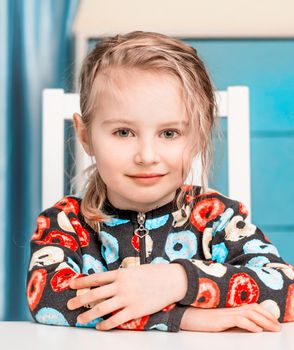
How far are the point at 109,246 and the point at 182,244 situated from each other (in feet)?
0.34

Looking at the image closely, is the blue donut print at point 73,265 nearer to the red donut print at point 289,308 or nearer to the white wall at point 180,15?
the red donut print at point 289,308

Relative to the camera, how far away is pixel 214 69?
185cm

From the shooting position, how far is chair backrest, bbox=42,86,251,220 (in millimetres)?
1399

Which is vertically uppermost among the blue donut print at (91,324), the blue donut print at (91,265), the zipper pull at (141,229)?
the zipper pull at (141,229)

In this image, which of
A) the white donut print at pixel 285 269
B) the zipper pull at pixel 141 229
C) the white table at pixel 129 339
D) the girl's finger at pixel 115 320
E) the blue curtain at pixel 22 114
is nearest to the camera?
the white table at pixel 129 339

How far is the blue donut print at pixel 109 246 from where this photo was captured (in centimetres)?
101

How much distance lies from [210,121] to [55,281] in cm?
35

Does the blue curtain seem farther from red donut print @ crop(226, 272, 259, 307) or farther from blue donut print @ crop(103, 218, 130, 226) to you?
red donut print @ crop(226, 272, 259, 307)

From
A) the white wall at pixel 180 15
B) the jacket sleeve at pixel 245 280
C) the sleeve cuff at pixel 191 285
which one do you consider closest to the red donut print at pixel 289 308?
the jacket sleeve at pixel 245 280

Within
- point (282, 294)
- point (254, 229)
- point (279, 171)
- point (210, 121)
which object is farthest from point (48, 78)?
point (282, 294)

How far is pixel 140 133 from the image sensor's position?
3.05ft

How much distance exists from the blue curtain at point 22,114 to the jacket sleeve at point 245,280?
32.8 inches

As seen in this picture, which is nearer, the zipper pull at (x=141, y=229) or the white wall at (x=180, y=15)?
the zipper pull at (x=141, y=229)

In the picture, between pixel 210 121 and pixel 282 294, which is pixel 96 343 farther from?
pixel 210 121
